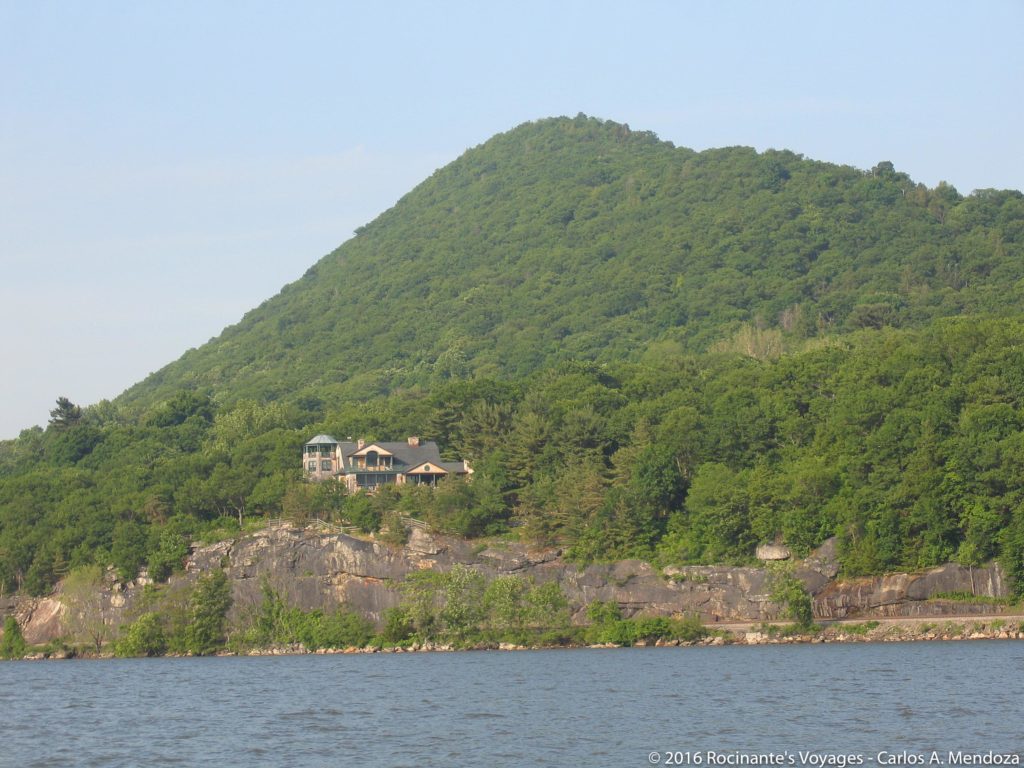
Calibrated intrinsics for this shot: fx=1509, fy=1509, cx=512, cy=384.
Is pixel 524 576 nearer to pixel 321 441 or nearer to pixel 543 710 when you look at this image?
pixel 321 441

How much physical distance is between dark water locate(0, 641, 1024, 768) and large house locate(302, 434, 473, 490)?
3435cm

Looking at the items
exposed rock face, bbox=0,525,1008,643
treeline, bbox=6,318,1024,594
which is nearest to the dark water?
exposed rock face, bbox=0,525,1008,643

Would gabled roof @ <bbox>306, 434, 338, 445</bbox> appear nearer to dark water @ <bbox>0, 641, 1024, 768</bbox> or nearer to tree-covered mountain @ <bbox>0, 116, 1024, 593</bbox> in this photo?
tree-covered mountain @ <bbox>0, 116, 1024, 593</bbox>

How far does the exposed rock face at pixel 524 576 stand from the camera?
8300cm

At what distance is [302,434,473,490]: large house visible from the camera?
4377 inches

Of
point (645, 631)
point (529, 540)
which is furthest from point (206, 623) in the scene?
point (645, 631)

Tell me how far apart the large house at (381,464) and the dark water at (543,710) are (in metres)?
34.3

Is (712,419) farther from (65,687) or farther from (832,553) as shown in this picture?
(65,687)

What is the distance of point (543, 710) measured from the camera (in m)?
52.8

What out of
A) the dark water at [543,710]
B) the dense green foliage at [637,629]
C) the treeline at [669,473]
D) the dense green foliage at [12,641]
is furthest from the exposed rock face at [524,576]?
the dark water at [543,710]

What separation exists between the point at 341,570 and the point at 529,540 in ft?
40.3

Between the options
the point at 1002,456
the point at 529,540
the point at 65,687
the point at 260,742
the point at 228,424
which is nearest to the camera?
the point at 260,742

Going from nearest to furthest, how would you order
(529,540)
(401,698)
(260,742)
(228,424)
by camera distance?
(260,742)
(401,698)
(529,540)
(228,424)

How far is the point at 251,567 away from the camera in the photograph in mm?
99625
